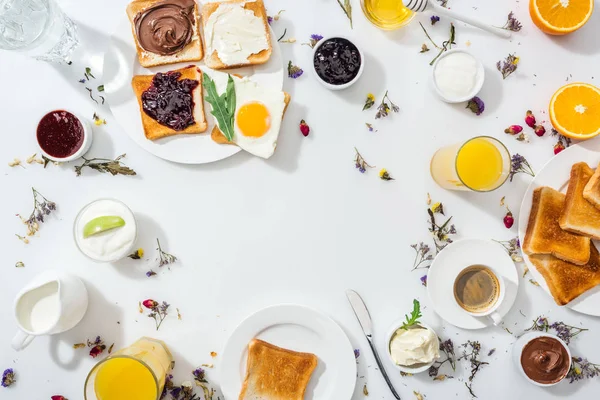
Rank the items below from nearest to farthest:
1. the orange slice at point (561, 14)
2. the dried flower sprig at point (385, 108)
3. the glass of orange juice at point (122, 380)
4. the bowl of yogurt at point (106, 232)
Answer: the glass of orange juice at point (122, 380), the bowl of yogurt at point (106, 232), the orange slice at point (561, 14), the dried flower sprig at point (385, 108)

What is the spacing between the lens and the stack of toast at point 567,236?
259 cm

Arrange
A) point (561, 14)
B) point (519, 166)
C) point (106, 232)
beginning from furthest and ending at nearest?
point (519, 166)
point (561, 14)
point (106, 232)

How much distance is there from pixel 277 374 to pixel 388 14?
1.84m

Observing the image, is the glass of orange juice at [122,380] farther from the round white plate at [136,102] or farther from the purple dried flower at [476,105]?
the purple dried flower at [476,105]

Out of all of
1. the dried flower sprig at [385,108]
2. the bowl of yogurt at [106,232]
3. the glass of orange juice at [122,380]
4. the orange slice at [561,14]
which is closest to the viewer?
the glass of orange juice at [122,380]

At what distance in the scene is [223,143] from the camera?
2.57 metres

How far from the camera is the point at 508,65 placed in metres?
2.70

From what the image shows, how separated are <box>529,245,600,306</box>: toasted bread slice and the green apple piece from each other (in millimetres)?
1990

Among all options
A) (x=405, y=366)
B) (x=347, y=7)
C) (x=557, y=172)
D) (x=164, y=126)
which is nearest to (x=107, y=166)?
(x=164, y=126)

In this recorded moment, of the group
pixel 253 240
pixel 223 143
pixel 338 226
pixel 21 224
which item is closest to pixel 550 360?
pixel 338 226

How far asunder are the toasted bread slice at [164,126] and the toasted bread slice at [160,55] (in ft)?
0.18

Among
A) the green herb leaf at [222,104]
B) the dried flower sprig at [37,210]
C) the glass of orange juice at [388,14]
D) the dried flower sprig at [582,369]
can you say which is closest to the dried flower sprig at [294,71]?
the green herb leaf at [222,104]

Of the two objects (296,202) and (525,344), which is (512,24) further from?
(525,344)

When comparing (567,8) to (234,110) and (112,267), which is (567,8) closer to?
(234,110)
